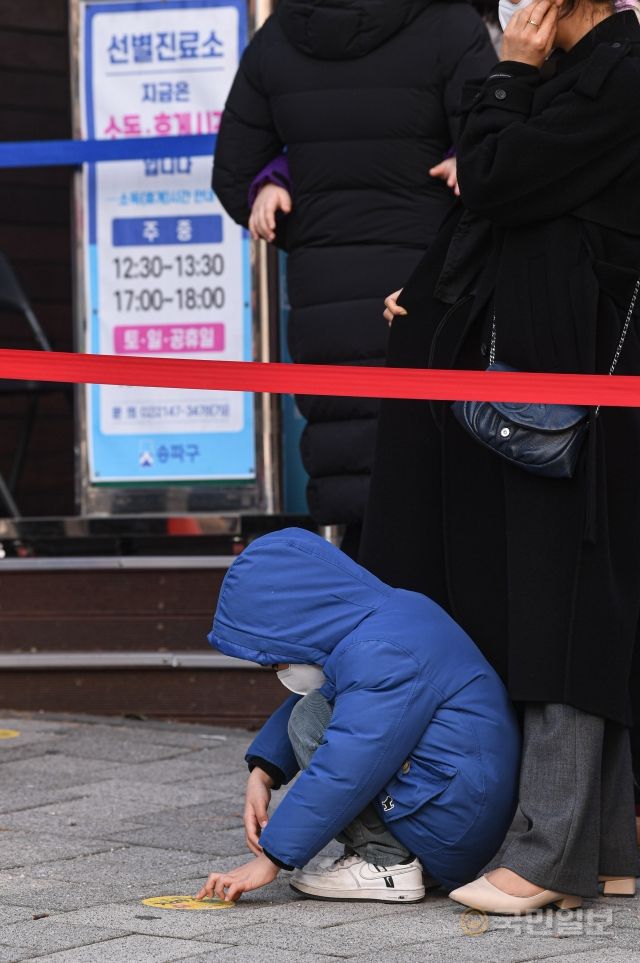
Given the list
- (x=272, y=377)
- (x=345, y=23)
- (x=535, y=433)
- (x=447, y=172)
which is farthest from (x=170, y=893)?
(x=345, y=23)

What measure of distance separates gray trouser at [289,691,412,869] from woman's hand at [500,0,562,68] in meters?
1.27

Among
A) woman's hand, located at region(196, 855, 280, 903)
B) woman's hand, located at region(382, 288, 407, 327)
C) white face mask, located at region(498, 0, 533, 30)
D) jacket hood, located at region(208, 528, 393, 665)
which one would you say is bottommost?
woman's hand, located at region(196, 855, 280, 903)

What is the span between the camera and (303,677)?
10.5 feet

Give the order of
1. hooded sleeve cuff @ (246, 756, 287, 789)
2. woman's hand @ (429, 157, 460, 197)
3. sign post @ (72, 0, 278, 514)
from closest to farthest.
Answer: hooded sleeve cuff @ (246, 756, 287, 789), woman's hand @ (429, 157, 460, 197), sign post @ (72, 0, 278, 514)

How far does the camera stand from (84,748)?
4898 mm

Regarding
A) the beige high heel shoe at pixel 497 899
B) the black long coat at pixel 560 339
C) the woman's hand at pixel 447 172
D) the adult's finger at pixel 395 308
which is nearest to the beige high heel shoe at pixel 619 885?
the beige high heel shoe at pixel 497 899

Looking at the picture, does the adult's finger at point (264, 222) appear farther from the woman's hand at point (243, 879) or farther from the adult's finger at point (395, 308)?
the woman's hand at point (243, 879)

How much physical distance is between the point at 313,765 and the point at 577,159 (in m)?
1.20

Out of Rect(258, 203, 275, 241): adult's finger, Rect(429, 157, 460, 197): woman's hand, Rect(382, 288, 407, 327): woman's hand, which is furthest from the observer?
Rect(258, 203, 275, 241): adult's finger

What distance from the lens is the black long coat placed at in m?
3.06

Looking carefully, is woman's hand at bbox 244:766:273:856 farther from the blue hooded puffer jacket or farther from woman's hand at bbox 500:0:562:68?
woman's hand at bbox 500:0:562:68

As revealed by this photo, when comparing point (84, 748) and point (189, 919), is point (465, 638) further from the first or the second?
point (84, 748)

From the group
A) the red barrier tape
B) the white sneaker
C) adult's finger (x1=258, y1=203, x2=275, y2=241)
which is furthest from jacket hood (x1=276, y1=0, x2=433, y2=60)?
the white sneaker

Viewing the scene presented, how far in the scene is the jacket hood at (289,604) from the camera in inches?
123
